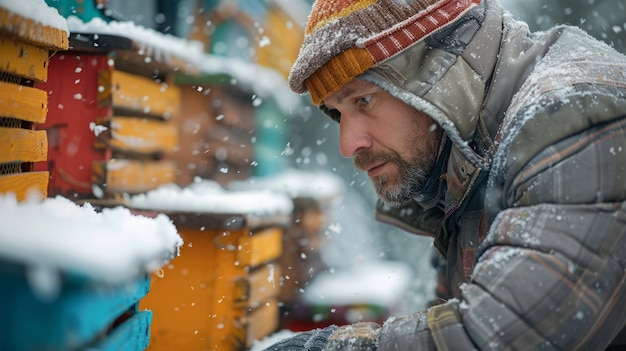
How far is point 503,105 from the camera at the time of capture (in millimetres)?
2154

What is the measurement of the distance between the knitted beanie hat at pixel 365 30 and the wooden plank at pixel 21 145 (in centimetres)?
106

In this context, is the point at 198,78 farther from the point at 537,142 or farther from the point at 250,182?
the point at 537,142

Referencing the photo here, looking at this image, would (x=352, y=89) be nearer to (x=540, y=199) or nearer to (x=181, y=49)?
(x=540, y=199)

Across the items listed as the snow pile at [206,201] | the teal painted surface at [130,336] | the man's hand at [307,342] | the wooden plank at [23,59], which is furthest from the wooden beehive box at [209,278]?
the teal painted surface at [130,336]

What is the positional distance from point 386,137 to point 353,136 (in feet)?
0.46

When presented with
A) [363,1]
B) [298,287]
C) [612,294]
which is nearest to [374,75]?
[363,1]

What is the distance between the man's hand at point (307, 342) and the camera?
185 cm

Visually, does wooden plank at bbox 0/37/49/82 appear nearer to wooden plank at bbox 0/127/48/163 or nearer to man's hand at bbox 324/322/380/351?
wooden plank at bbox 0/127/48/163

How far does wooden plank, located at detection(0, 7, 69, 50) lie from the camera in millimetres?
1353

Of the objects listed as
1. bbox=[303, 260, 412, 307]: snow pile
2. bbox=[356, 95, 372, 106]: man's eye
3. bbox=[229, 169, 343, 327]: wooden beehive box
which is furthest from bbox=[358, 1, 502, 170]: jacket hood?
bbox=[303, 260, 412, 307]: snow pile

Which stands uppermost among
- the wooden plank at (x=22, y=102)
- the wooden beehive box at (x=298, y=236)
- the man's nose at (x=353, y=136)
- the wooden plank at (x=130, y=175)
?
the wooden plank at (x=22, y=102)

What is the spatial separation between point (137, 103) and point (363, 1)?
1.78 m

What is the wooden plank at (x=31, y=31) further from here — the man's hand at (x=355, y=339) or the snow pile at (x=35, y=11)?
the man's hand at (x=355, y=339)

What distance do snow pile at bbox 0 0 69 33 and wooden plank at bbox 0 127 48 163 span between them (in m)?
0.31
